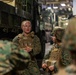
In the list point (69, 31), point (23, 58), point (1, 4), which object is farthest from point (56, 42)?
point (69, 31)

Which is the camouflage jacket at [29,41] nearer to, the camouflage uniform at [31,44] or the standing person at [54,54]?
the camouflage uniform at [31,44]

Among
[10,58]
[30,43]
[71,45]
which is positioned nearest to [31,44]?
[30,43]

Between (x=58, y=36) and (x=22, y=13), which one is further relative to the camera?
(x=22, y=13)

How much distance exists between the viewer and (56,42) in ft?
17.9

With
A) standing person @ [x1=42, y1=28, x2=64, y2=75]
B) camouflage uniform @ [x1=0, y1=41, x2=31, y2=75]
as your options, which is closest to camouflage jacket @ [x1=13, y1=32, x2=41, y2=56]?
standing person @ [x1=42, y1=28, x2=64, y2=75]

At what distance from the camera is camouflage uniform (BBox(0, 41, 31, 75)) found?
170 cm

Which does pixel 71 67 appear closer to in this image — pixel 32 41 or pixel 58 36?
pixel 58 36

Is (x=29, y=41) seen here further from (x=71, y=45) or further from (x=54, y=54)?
(x=71, y=45)

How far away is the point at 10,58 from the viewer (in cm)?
171

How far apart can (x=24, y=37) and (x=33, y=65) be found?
566 mm

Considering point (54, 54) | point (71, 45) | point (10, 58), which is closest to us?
point (71, 45)

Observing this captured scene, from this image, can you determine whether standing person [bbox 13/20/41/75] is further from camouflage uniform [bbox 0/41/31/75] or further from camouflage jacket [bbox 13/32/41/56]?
camouflage uniform [bbox 0/41/31/75]

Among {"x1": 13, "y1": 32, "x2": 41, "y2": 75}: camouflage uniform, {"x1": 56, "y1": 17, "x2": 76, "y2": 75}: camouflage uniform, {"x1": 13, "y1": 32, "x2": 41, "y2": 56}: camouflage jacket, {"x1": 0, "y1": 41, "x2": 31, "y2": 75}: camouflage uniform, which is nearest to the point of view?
{"x1": 56, "y1": 17, "x2": 76, "y2": 75}: camouflage uniform

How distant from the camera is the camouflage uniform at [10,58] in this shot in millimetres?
1698
